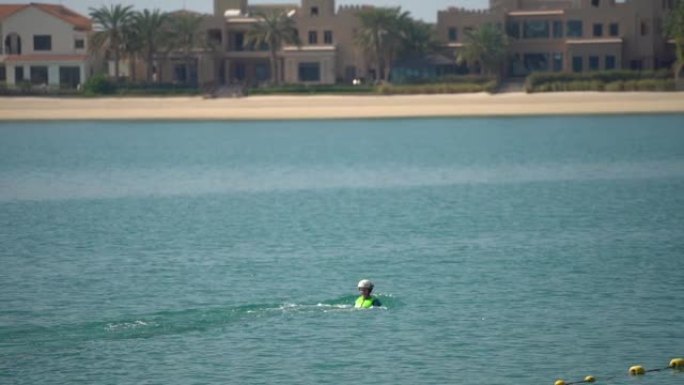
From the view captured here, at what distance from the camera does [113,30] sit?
11969 centimetres

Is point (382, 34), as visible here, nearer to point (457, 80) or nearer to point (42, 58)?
point (457, 80)

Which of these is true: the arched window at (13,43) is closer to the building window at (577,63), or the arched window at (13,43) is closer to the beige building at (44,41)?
the beige building at (44,41)

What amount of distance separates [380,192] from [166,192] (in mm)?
9651

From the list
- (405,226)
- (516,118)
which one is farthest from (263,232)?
(516,118)

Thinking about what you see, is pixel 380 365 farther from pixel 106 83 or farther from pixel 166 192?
pixel 106 83

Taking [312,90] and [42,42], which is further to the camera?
[42,42]

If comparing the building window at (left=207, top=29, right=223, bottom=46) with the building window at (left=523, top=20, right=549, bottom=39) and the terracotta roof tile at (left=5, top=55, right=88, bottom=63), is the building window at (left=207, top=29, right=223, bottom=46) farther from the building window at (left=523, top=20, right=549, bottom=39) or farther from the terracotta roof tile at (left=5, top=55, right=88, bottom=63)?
the building window at (left=523, top=20, right=549, bottom=39)

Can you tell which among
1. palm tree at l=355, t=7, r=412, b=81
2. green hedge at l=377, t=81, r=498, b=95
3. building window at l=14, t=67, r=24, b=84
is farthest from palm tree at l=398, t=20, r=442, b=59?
→ building window at l=14, t=67, r=24, b=84

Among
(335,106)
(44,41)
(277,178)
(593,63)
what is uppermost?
(44,41)

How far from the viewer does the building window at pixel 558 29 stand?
119 metres

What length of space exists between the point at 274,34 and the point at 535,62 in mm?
21143

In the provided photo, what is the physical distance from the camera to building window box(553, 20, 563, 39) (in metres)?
119

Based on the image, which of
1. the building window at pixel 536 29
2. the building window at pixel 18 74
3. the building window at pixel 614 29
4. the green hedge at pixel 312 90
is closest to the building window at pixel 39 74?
the building window at pixel 18 74

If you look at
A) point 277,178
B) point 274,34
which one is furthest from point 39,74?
point 277,178
